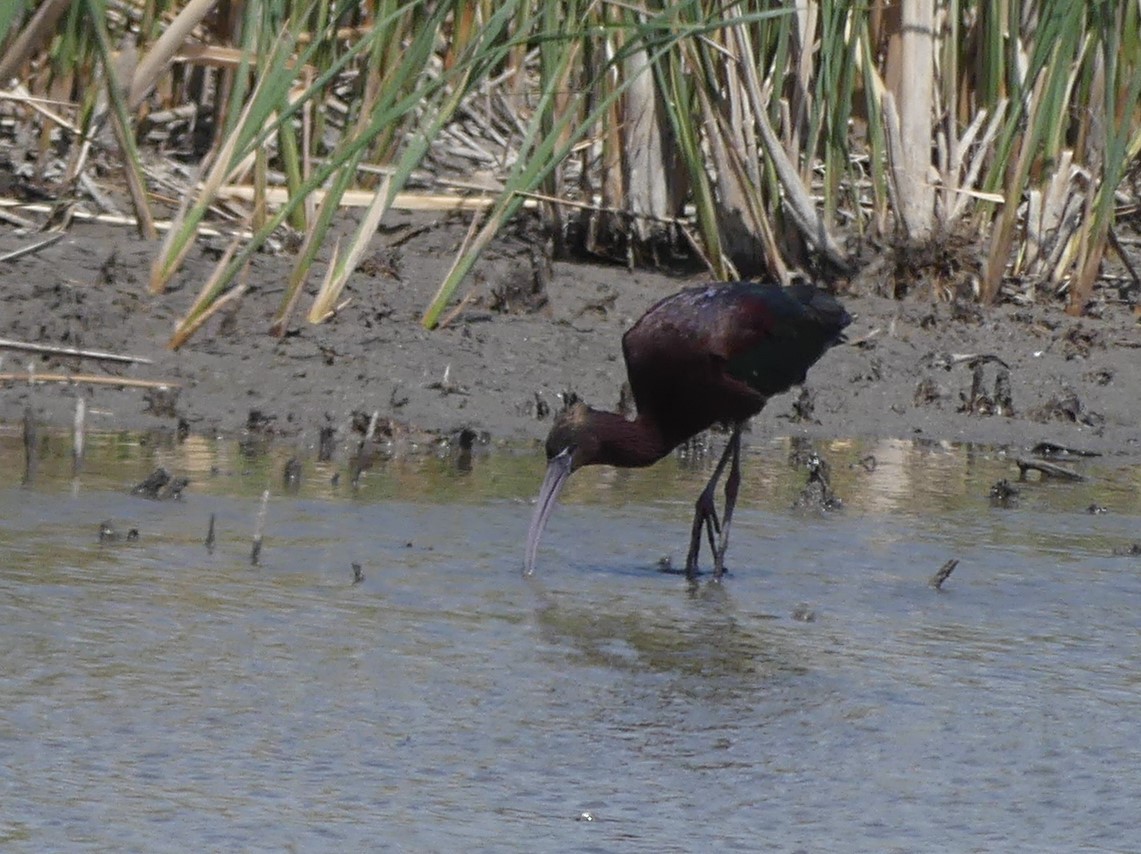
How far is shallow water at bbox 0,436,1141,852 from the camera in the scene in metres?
2.99

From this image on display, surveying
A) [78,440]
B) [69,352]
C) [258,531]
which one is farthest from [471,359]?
[258,531]

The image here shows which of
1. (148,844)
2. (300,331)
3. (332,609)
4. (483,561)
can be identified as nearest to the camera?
(148,844)

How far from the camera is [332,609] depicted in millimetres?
4207

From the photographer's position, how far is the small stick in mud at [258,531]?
457 cm

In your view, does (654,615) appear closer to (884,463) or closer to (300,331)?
(884,463)

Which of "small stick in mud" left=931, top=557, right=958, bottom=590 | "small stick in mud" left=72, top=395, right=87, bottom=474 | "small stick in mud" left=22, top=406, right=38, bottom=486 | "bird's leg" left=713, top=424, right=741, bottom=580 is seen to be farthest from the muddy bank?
"small stick in mud" left=931, top=557, right=958, bottom=590

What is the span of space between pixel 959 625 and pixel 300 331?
10.6 feet

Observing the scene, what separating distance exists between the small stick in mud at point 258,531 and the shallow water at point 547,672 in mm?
30

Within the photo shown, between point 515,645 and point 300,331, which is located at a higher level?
point 300,331

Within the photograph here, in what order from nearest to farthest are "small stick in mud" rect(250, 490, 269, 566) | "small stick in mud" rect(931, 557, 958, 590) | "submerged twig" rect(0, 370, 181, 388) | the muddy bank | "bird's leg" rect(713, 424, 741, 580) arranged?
"small stick in mud" rect(250, 490, 269, 566) < "small stick in mud" rect(931, 557, 958, 590) < "bird's leg" rect(713, 424, 741, 580) < "submerged twig" rect(0, 370, 181, 388) < the muddy bank

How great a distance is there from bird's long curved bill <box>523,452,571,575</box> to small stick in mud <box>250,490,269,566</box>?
1.91 feet

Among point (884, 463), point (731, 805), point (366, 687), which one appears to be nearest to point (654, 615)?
point (366, 687)

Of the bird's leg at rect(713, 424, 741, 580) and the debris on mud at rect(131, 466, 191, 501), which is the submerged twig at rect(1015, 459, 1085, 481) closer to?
the bird's leg at rect(713, 424, 741, 580)

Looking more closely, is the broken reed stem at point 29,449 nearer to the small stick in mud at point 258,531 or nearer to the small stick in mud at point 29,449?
the small stick in mud at point 29,449
